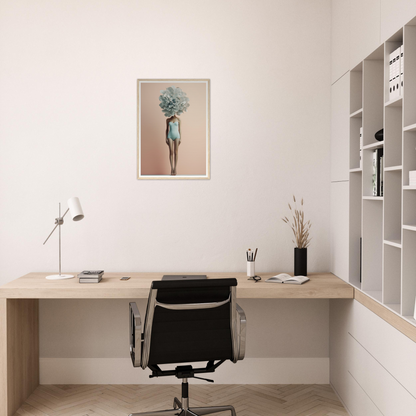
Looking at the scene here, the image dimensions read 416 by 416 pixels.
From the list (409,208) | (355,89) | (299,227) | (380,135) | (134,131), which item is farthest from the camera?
(134,131)

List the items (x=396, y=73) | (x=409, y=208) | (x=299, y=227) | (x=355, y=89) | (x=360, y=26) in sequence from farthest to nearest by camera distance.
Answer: (x=299, y=227)
(x=355, y=89)
(x=360, y=26)
(x=396, y=73)
(x=409, y=208)

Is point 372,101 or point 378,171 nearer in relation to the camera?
point 378,171

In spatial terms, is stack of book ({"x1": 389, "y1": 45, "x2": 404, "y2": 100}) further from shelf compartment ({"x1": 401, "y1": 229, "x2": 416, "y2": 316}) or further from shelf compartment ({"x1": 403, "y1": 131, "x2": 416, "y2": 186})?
shelf compartment ({"x1": 401, "y1": 229, "x2": 416, "y2": 316})

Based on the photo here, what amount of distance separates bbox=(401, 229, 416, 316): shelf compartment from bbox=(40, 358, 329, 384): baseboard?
143 cm

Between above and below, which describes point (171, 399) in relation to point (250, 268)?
below

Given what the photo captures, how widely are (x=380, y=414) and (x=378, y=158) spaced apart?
1387 mm

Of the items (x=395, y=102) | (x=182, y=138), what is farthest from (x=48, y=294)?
(x=395, y=102)

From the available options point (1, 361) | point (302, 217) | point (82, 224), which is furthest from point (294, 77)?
point (1, 361)

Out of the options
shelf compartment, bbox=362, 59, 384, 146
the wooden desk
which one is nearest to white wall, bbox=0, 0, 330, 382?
the wooden desk

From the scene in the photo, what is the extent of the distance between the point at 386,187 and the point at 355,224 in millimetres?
617

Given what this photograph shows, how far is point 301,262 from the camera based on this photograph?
305 centimetres

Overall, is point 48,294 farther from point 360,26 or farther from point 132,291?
point 360,26

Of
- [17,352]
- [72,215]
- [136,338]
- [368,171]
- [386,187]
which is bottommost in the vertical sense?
[17,352]

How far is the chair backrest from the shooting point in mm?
2148
